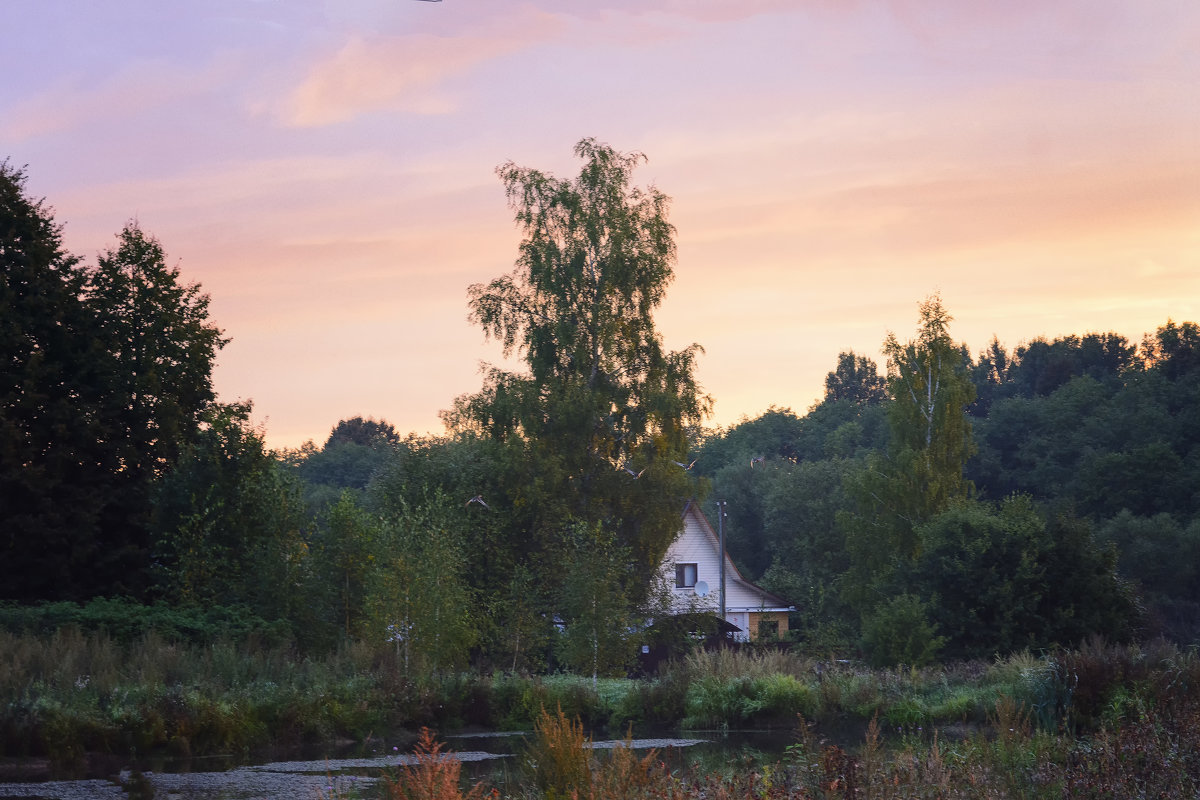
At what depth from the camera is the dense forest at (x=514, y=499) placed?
31.6 meters

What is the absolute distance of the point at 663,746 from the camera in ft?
64.2

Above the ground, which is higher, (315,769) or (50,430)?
(50,430)

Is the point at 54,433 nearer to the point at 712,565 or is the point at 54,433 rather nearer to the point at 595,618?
the point at 595,618

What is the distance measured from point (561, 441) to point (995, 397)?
69.3 m

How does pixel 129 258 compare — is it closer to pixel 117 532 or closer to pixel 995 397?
pixel 117 532

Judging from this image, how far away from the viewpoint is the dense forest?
31641 mm

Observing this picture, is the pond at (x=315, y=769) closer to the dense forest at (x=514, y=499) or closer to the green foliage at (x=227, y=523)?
the dense forest at (x=514, y=499)

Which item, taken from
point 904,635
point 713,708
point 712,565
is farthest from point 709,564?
point 713,708

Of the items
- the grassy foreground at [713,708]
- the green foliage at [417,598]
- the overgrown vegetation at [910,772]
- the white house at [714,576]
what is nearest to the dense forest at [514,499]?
the green foliage at [417,598]

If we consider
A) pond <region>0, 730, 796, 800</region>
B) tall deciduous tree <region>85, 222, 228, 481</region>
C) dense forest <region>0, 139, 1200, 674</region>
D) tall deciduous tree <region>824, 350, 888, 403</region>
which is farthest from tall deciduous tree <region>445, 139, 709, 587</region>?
tall deciduous tree <region>824, 350, 888, 403</region>

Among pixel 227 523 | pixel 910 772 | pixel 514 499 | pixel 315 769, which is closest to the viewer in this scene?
pixel 910 772

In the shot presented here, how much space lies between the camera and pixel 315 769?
1764 centimetres

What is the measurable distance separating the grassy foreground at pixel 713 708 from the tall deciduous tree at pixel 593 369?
1158cm

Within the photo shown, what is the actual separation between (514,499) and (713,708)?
53.9 ft
